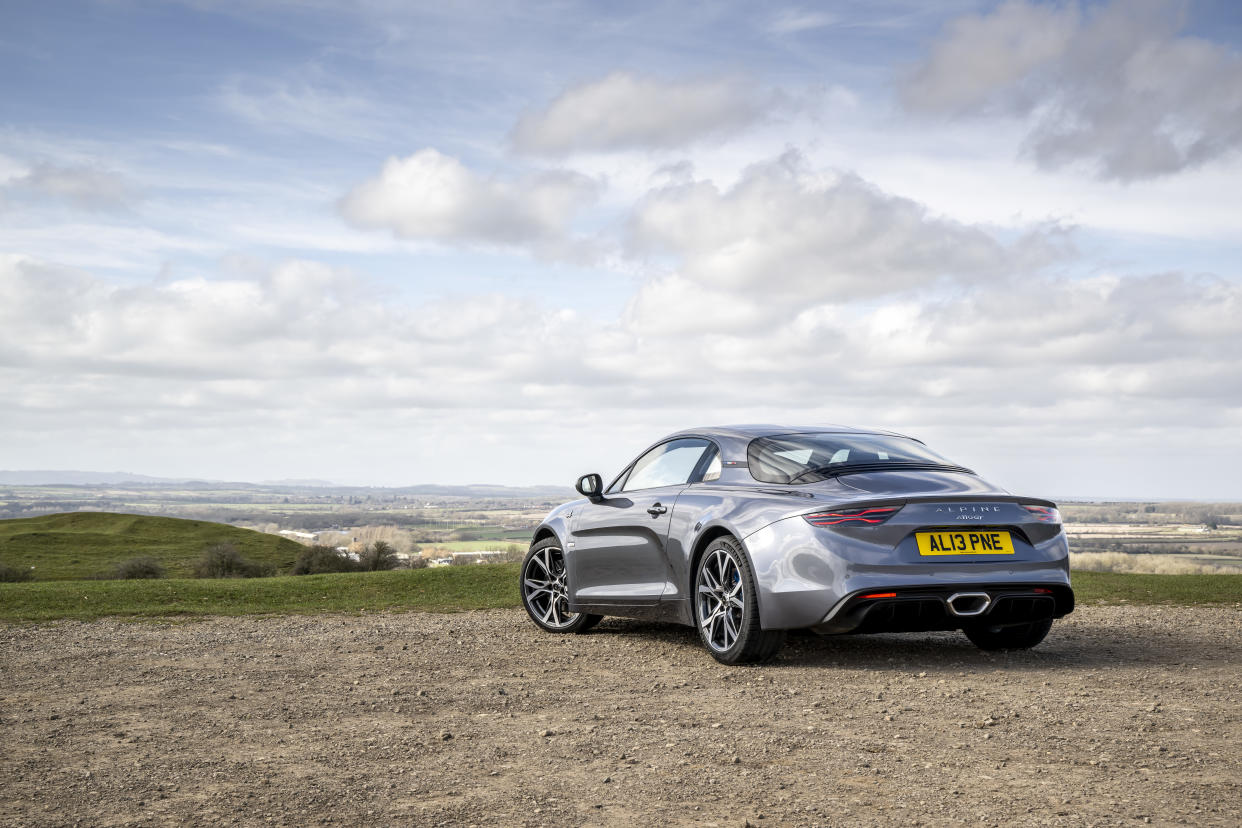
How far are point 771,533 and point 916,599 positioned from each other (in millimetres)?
927

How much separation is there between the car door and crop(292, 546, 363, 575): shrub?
18.3 metres

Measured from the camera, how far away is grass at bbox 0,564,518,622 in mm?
12141

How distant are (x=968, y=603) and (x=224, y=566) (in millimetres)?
21849

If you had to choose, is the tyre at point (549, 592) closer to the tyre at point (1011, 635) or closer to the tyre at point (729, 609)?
the tyre at point (729, 609)

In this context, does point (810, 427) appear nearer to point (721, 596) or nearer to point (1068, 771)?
point (721, 596)

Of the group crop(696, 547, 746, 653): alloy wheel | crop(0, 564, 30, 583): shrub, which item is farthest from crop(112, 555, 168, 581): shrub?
crop(696, 547, 746, 653): alloy wheel

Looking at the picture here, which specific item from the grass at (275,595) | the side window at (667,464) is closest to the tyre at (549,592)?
the side window at (667,464)

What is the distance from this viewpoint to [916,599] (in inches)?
256

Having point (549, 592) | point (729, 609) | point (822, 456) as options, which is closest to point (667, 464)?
point (822, 456)

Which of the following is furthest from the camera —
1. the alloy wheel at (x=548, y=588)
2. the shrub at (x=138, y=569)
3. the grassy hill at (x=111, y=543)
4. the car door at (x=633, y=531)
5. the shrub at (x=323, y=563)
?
the grassy hill at (x=111, y=543)

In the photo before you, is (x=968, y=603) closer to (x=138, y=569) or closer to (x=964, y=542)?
(x=964, y=542)

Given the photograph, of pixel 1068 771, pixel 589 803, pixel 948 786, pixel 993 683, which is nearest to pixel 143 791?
pixel 589 803

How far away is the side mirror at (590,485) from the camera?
8.77m

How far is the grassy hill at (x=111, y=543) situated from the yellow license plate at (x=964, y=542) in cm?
2226
